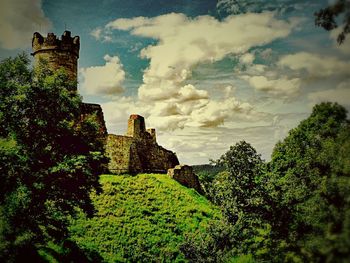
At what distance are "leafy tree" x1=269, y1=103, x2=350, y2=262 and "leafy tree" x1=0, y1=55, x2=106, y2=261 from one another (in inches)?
359

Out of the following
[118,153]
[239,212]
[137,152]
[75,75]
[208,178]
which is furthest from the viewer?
[208,178]

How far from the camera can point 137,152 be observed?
33.5m

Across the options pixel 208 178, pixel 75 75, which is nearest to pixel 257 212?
pixel 75 75

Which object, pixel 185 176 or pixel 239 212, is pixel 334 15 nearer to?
pixel 239 212

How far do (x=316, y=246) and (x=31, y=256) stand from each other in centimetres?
1260

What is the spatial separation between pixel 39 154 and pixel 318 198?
11529 mm

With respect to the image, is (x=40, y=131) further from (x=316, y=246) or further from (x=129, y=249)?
(x=316, y=246)

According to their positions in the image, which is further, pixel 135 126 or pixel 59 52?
pixel 135 126

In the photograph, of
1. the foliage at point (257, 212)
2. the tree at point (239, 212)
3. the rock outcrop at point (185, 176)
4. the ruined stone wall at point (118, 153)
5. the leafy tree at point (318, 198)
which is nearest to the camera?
the leafy tree at point (318, 198)

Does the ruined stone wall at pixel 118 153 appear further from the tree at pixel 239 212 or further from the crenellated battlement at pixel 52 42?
the tree at pixel 239 212

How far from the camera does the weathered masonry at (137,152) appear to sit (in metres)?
31.3

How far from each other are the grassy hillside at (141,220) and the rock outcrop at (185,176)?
253 cm

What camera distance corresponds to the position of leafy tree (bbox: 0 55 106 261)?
546 inches

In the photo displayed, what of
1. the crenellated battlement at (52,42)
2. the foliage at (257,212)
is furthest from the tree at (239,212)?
the crenellated battlement at (52,42)
